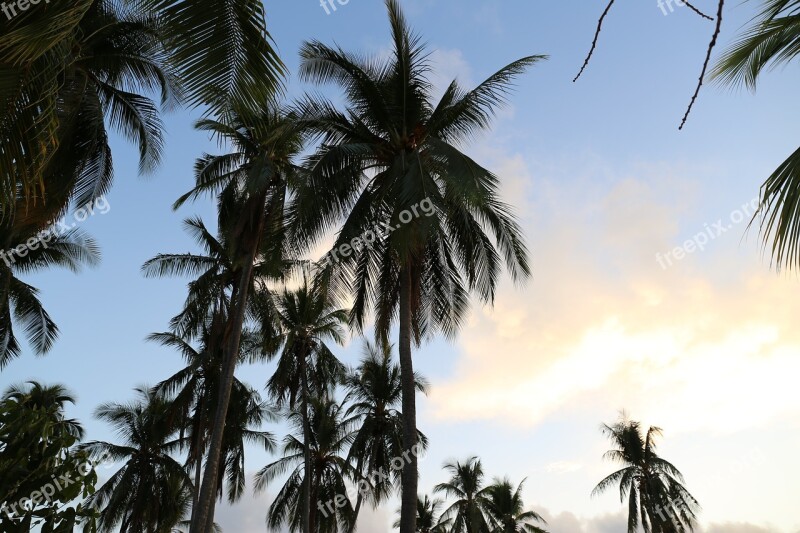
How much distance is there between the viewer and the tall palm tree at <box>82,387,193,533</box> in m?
25.0

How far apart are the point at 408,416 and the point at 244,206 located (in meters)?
7.96

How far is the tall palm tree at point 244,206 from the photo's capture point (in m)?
14.1

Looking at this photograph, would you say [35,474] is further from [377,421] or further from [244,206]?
[377,421]

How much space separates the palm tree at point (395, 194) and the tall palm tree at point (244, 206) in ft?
4.35

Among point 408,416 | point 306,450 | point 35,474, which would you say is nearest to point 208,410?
point 306,450

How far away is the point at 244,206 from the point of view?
16.8 m

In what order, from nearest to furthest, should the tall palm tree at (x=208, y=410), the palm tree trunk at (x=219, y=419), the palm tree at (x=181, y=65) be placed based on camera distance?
the palm tree at (x=181, y=65) → the palm tree trunk at (x=219, y=419) → the tall palm tree at (x=208, y=410)

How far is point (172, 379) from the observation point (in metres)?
22.8

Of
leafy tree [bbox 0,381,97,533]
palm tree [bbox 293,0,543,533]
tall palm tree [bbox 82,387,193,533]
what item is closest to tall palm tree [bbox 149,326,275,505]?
tall palm tree [bbox 82,387,193,533]

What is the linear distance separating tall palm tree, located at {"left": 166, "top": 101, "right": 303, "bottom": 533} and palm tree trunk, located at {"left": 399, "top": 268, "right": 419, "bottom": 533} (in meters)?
3.07

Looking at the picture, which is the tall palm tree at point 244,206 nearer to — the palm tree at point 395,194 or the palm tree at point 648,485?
the palm tree at point 395,194

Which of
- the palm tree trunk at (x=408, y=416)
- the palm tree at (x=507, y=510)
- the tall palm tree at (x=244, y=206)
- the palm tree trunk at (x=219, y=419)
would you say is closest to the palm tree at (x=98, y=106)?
the tall palm tree at (x=244, y=206)

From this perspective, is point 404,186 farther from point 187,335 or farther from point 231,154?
point 187,335

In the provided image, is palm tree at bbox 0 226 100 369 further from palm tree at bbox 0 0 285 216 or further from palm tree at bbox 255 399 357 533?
palm tree at bbox 0 0 285 216
